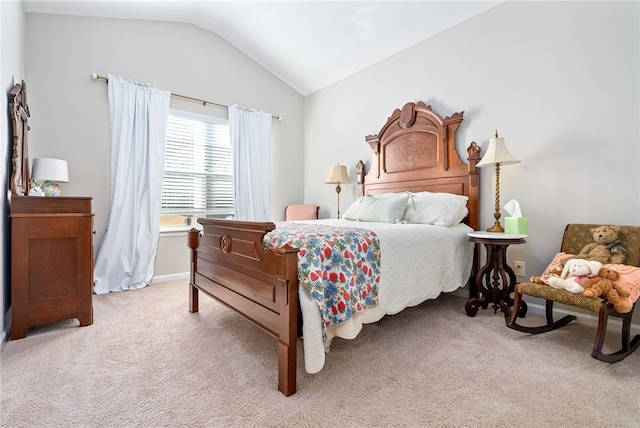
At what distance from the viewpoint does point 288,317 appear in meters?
1.47

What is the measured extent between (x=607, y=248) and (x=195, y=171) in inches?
163

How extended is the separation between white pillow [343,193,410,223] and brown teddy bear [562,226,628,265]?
1.33 m

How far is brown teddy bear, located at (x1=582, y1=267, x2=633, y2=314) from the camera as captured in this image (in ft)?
5.82

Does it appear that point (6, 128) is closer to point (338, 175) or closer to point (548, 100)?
point (338, 175)

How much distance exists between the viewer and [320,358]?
1.50 m

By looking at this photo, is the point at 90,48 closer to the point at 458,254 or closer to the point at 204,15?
the point at 204,15

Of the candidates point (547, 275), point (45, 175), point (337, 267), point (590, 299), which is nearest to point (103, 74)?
point (45, 175)

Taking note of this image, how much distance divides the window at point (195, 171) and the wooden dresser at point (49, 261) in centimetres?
158

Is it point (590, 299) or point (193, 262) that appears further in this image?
point (193, 262)

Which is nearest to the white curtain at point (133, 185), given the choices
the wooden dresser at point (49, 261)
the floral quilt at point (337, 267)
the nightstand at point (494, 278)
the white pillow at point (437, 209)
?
the wooden dresser at point (49, 261)

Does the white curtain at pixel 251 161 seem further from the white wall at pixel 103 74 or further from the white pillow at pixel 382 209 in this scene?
the white pillow at pixel 382 209

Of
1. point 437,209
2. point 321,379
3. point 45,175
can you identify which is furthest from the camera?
point 437,209

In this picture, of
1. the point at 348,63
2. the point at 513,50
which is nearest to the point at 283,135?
the point at 348,63

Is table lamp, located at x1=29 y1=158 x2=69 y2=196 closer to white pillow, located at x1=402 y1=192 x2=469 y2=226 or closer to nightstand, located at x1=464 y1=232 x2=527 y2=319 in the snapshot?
white pillow, located at x1=402 y1=192 x2=469 y2=226
